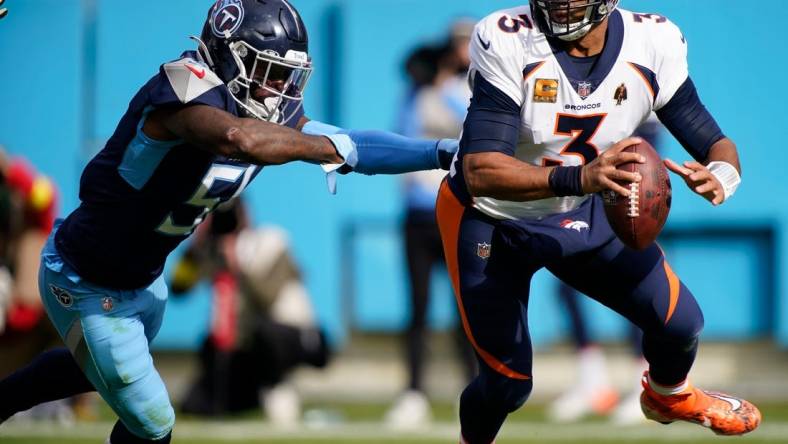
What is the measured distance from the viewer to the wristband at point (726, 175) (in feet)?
13.8

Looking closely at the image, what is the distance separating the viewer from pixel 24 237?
7.93m

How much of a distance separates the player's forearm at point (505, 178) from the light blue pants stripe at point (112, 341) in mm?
1301

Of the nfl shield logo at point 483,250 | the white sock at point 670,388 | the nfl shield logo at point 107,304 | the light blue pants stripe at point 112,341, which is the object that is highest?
the nfl shield logo at point 483,250

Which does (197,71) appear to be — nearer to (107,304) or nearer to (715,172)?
(107,304)

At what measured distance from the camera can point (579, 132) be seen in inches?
173

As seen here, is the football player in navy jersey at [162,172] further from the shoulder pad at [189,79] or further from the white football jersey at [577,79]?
the white football jersey at [577,79]

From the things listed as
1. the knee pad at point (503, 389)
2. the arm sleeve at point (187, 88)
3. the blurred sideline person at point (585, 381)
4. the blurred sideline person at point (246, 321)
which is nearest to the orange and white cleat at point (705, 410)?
the knee pad at point (503, 389)

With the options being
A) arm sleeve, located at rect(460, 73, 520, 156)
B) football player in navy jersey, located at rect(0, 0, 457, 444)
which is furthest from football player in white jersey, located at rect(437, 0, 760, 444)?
football player in navy jersey, located at rect(0, 0, 457, 444)

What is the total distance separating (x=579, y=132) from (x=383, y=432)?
2.98 meters

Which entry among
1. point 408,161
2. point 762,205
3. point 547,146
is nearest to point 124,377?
point 408,161

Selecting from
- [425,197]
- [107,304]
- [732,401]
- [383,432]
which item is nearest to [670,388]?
[732,401]

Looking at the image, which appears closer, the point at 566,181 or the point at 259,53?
the point at 566,181

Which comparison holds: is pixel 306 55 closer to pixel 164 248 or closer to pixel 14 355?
pixel 164 248

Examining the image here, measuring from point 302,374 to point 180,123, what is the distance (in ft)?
18.1
